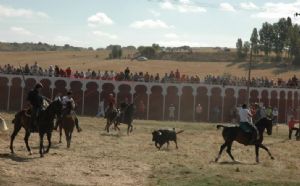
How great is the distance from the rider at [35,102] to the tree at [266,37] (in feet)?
363

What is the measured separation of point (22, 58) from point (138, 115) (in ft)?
236

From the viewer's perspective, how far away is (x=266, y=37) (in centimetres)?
12700

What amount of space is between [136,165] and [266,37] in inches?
4377

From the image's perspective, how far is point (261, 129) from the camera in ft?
75.2

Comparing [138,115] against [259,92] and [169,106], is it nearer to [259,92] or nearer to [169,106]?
[169,106]

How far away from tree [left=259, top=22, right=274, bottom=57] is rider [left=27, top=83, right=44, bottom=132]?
111 m

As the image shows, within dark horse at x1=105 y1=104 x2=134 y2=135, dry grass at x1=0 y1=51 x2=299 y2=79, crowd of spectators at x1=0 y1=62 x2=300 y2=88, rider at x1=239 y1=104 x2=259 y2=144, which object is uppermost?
dry grass at x1=0 y1=51 x2=299 y2=79

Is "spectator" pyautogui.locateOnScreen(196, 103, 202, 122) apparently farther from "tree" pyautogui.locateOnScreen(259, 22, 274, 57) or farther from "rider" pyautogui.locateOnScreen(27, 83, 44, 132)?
"tree" pyautogui.locateOnScreen(259, 22, 274, 57)

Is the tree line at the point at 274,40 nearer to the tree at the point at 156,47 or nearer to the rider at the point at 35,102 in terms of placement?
the tree at the point at 156,47

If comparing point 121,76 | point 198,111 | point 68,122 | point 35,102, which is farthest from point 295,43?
point 35,102

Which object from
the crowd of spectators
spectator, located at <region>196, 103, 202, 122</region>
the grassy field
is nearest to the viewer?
the grassy field

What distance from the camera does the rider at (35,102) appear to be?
20.2m

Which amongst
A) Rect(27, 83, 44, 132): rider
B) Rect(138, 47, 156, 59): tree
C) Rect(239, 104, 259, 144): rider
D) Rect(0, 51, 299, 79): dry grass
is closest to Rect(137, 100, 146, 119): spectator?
Rect(239, 104, 259, 144): rider

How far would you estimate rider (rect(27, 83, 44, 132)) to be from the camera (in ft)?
66.2
